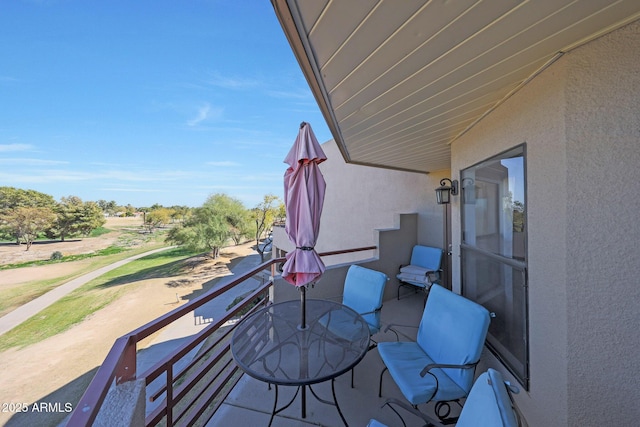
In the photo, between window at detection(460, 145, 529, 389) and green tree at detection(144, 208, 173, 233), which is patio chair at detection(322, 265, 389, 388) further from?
green tree at detection(144, 208, 173, 233)

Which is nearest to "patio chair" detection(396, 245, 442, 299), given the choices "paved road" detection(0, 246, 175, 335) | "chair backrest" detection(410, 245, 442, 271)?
"chair backrest" detection(410, 245, 442, 271)

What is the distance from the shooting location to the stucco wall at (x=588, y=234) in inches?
48.2

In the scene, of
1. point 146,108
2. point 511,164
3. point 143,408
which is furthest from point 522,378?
point 146,108

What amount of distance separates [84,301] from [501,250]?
31597 mm

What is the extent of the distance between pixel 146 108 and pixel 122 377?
40.6m

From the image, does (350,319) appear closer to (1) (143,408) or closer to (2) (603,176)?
(1) (143,408)

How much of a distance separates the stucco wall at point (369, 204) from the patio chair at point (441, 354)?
2.51m

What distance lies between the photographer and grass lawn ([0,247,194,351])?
56.9 feet

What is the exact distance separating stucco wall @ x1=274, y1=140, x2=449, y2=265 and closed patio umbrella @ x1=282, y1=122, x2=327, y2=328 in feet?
8.98

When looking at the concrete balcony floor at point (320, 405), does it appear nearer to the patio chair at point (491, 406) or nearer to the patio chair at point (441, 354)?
the patio chair at point (441, 354)

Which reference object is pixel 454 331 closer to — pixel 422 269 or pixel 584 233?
pixel 584 233

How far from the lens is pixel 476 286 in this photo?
9.23 feet

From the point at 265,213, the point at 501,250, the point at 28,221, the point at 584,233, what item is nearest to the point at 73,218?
the point at 28,221

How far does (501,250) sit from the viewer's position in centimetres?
221
